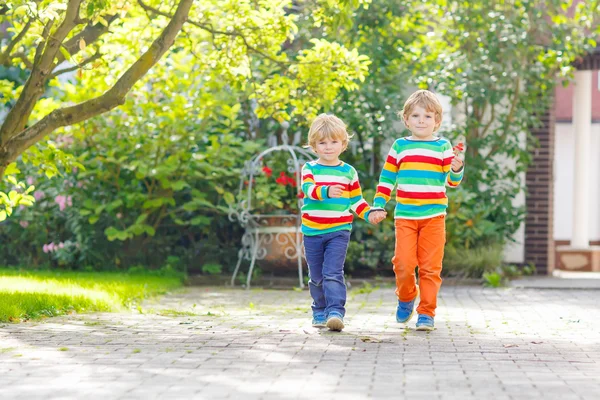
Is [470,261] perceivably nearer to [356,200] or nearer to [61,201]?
[61,201]

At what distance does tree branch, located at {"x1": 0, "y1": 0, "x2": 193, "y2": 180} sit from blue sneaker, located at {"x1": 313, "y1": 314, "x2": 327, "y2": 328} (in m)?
2.17

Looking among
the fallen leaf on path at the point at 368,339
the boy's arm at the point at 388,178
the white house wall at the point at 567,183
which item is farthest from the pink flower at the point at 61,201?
the white house wall at the point at 567,183

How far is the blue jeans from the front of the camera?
662cm

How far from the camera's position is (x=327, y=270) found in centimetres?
669

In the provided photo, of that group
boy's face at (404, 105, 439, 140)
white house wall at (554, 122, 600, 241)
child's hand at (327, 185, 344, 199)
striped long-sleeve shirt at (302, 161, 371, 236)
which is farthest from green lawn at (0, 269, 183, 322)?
white house wall at (554, 122, 600, 241)

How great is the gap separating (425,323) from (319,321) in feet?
2.19

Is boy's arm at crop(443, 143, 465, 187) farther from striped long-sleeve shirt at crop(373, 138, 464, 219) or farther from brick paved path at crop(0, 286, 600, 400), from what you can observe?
brick paved path at crop(0, 286, 600, 400)

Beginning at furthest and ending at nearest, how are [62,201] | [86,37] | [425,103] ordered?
1. [62,201]
2. [86,37]
3. [425,103]

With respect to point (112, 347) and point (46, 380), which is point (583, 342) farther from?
point (46, 380)

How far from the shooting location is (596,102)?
2259 cm

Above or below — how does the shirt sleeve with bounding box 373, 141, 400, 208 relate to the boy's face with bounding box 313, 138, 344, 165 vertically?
below

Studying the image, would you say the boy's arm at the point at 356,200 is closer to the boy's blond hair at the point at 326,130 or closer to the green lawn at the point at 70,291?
the boy's blond hair at the point at 326,130

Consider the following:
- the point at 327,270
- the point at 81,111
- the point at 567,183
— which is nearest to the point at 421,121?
the point at 327,270

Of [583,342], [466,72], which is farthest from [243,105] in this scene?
[583,342]
